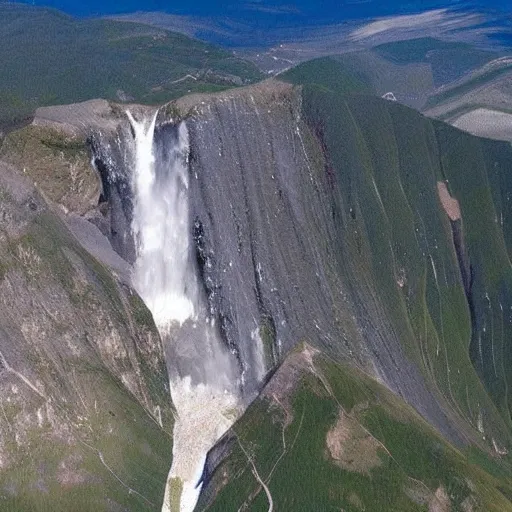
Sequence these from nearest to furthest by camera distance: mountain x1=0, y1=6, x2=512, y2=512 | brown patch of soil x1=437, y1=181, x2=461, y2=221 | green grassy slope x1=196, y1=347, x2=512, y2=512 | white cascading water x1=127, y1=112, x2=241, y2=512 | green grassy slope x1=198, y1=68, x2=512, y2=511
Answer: mountain x1=0, y1=6, x2=512, y2=512 < green grassy slope x1=196, y1=347, x2=512, y2=512 < green grassy slope x1=198, y1=68, x2=512, y2=511 < white cascading water x1=127, y1=112, x2=241, y2=512 < brown patch of soil x1=437, y1=181, x2=461, y2=221

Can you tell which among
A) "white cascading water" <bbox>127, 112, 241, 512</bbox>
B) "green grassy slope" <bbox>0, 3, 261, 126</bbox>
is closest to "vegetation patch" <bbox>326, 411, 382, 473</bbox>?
"white cascading water" <bbox>127, 112, 241, 512</bbox>

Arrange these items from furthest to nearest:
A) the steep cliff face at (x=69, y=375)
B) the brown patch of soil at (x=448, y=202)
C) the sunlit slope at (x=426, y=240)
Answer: the brown patch of soil at (x=448, y=202), the sunlit slope at (x=426, y=240), the steep cliff face at (x=69, y=375)

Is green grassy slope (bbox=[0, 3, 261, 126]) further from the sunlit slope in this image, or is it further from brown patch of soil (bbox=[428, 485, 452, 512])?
brown patch of soil (bbox=[428, 485, 452, 512])

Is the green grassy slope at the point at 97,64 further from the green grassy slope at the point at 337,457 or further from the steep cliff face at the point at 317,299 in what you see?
the green grassy slope at the point at 337,457

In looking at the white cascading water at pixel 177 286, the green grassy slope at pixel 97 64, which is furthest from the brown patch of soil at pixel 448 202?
the white cascading water at pixel 177 286

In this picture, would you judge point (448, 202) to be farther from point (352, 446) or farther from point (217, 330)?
point (352, 446)

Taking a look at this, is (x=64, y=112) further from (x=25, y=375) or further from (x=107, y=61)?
(x=107, y=61)
